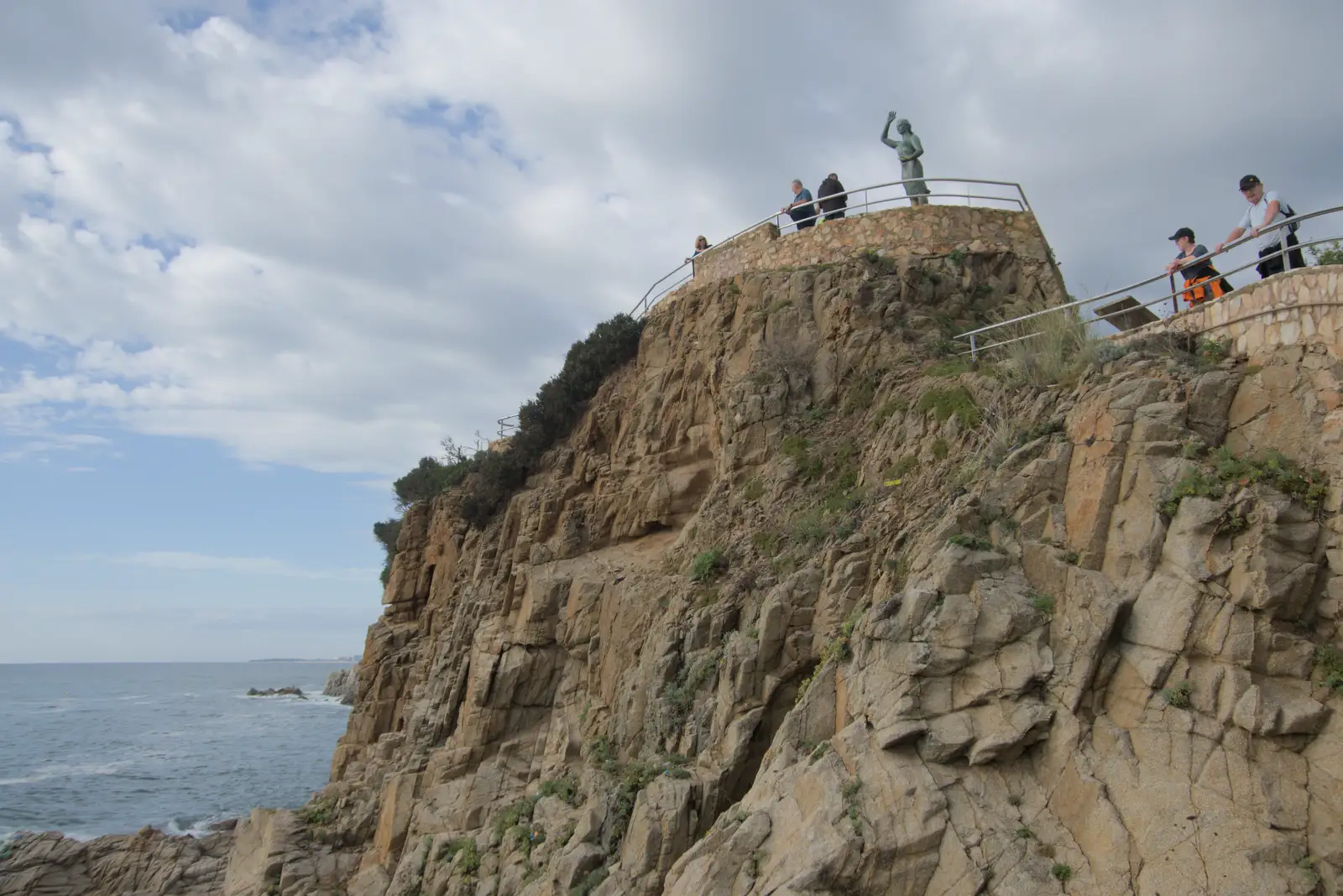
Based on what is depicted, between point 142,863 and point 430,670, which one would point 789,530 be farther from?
point 142,863

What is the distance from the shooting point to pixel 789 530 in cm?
1366

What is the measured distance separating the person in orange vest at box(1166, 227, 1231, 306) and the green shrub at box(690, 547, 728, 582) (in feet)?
23.3

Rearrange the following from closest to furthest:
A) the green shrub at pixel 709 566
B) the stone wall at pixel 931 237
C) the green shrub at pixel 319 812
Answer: the green shrub at pixel 709 566 → the stone wall at pixel 931 237 → the green shrub at pixel 319 812

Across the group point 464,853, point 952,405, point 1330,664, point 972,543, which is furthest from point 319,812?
point 1330,664

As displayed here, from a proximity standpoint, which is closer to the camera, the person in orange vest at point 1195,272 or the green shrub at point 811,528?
the person in orange vest at point 1195,272

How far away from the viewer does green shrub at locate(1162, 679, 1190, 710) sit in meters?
7.62

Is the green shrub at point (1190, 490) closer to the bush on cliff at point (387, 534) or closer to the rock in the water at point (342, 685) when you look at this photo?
the bush on cliff at point (387, 534)

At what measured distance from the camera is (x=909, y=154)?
17.0m

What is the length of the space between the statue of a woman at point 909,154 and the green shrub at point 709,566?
7.55m

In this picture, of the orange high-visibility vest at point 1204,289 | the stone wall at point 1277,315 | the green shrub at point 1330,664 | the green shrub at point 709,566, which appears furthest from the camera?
the green shrub at point 709,566

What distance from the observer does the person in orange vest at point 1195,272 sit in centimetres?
995

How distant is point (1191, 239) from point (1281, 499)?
4249mm

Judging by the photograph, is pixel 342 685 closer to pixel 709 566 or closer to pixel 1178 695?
pixel 709 566

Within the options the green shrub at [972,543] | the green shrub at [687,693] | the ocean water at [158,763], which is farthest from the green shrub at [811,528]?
the ocean water at [158,763]
